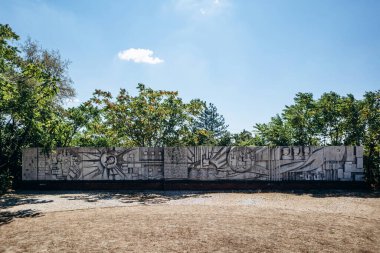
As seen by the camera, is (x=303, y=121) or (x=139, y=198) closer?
(x=139, y=198)

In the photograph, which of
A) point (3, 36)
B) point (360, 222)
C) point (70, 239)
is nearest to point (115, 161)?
point (3, 36)

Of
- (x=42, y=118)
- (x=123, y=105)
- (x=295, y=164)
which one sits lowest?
(x=295, y=164)

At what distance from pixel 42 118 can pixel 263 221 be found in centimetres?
1149

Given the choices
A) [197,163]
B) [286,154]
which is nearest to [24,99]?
[197,163]

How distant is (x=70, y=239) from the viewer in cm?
673

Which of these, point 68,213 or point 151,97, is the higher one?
point 151,97

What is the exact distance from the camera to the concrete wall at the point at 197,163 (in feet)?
53.5

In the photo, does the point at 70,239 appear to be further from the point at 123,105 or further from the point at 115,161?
the point at 123,105

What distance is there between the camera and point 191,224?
8.05 meters

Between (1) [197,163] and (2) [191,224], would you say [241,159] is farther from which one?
(2) [191,224]

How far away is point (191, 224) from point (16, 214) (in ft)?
20.6

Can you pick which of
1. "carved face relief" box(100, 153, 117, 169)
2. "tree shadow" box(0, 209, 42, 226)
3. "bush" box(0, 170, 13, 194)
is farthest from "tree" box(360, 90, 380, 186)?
"bush" box(0, 170, 13, 194)

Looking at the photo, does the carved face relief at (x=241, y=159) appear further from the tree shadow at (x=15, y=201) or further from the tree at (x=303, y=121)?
the tree shadow at (x=15, y=201)

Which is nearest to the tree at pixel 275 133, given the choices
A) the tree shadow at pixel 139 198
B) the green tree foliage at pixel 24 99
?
the tree shadow at pixel 139 198
